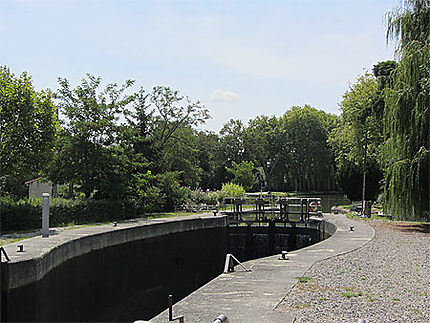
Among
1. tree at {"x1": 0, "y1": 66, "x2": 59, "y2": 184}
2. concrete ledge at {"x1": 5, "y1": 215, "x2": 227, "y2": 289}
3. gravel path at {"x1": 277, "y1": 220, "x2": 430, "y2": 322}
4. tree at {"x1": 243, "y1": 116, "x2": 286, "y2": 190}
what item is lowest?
gravel path at {"x1": 277, "y1": 220, "x2": 430, "y2": 322}

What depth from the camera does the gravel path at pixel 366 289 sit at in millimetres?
7129

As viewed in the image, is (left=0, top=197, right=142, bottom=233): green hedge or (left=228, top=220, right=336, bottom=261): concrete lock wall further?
(left=228, top=220, right=336, bottom=261): concrete lock wall

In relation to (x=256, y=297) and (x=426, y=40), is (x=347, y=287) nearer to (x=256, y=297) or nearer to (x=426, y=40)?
(x=256, y=297)

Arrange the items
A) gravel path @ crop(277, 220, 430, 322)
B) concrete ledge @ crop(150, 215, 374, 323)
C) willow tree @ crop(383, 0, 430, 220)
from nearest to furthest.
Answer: concrete ledge @ crop(150, 215, 374, 323) → gravel path @ crop(277, 220, 430, 322) → willow tree @ crop(383, 0, 430, 220)

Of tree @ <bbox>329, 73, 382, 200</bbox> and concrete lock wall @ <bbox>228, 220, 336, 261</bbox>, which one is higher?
tree @ <bbox>329, 73, 382, 200</bbox>

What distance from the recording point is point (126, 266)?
16047 millimetres

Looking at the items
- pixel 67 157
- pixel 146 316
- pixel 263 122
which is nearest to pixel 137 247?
pixel 146 316

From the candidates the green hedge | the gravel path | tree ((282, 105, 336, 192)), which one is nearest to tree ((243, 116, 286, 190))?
tree ((282, 105, 336, 192))

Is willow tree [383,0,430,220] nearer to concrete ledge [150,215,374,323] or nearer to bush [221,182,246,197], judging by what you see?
concrete ledge [150,215,374,323]

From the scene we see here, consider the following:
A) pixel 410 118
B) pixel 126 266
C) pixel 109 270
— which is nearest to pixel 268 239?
pixel 410 118

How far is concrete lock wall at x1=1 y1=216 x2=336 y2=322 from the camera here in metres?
9.82

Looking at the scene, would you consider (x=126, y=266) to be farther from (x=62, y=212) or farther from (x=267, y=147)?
(x=267, y=147)

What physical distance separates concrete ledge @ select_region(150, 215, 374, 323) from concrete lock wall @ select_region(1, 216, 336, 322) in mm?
3543

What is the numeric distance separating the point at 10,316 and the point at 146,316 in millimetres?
5577
